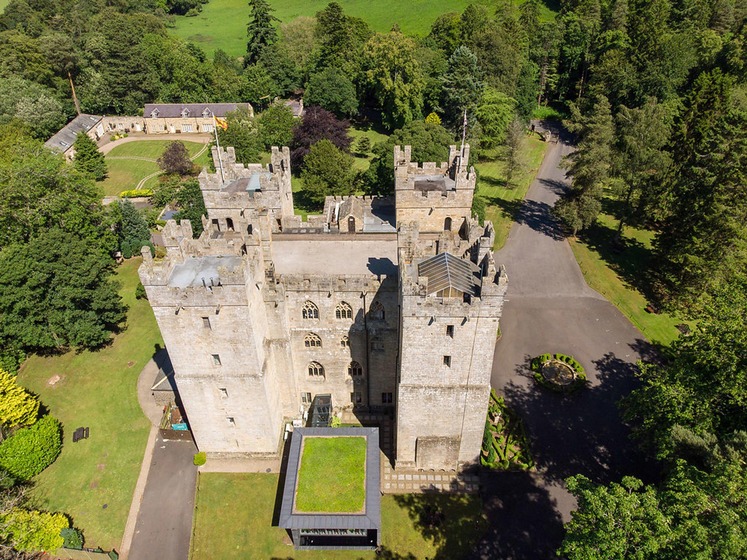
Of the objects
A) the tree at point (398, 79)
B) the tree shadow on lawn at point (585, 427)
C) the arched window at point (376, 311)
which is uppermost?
the tree at point (398, 79)

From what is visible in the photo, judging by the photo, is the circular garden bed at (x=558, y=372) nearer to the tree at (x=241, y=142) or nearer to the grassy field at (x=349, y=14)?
the tree at (x=241, y=142)

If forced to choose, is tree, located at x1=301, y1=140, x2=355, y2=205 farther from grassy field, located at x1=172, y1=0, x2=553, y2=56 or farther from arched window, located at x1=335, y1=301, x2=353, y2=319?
grassy field, located at x1=172, y1=0, x2=553, y2=56

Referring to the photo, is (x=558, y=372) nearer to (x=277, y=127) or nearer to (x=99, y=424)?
(x=99, y=424)

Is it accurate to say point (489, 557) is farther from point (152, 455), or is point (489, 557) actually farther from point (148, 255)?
point (148, 255)

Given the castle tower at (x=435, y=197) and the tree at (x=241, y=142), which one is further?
the tree at (x=241, y=142)

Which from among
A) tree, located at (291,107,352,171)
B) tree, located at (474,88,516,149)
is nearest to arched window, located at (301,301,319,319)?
tree, located at (291,107,352,171)

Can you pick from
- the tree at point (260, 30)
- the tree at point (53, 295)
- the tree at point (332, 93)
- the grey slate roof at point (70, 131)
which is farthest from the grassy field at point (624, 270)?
the tree at point (260, 30)

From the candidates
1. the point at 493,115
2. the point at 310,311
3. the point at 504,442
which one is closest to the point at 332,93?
the point at 493,115
